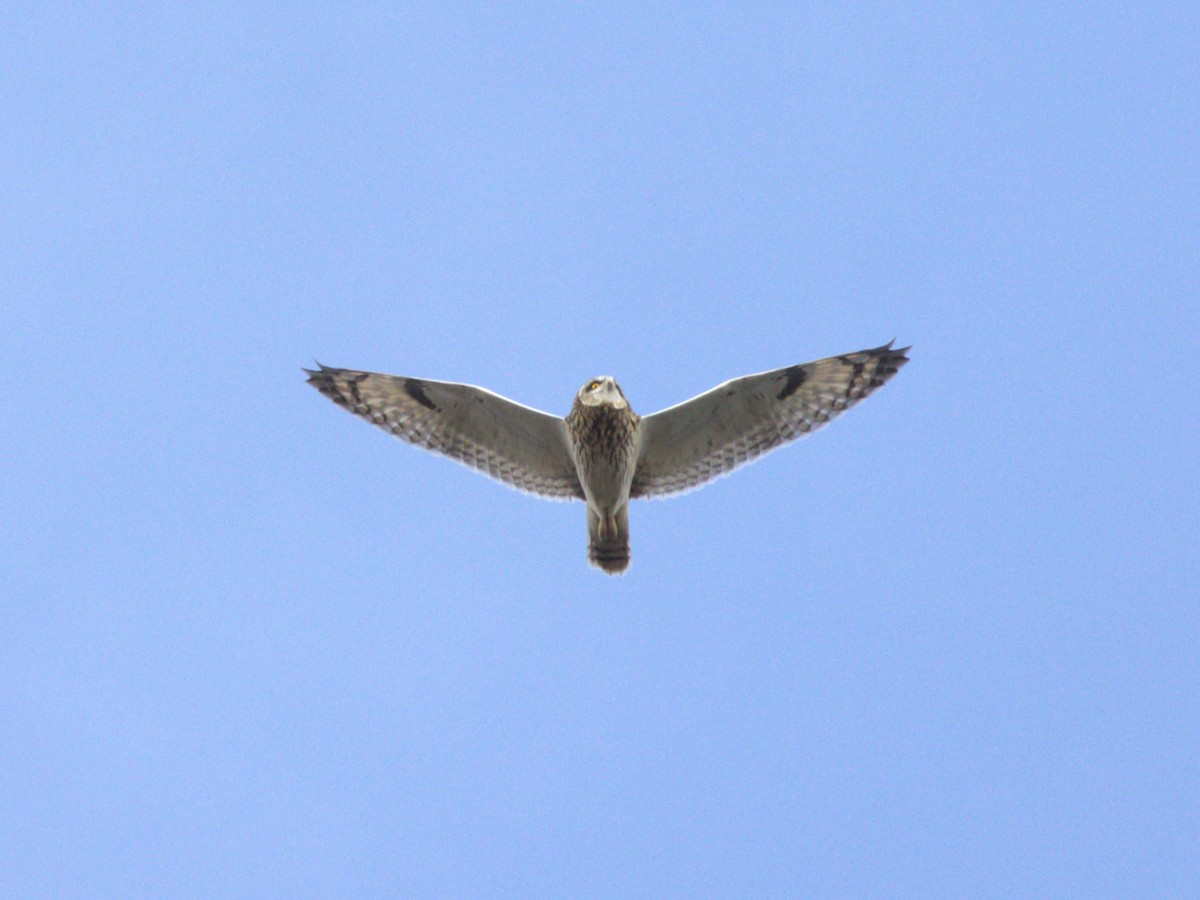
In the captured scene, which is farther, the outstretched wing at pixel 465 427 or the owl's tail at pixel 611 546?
the outstretched wing at pixel 465 427

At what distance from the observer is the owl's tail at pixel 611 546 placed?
Result: 1255 centimetres

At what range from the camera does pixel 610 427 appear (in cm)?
1214

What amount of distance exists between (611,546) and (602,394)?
1403 millimetres

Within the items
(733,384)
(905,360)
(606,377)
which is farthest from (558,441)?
(905,360)

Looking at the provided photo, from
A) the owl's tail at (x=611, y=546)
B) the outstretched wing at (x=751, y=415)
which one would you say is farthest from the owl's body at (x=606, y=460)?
the outstretched wing at (x=751, y=415)

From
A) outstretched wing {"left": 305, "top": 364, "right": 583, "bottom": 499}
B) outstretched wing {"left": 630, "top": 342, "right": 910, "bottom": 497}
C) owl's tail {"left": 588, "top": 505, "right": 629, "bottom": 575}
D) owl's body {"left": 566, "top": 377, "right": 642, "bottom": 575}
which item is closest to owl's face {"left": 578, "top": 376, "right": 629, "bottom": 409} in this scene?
owl's body {"left": 566, "top": 377, "right": 642, "bottom": 575}

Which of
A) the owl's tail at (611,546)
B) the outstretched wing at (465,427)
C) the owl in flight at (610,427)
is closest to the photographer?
the owl in flight at (610,427)

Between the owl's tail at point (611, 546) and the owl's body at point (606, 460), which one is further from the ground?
the owl's body at point (606, 460)

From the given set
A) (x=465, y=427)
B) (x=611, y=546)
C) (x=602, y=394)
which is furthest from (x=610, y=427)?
(x=465, y=427)

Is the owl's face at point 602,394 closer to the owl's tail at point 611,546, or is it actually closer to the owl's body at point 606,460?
the owl's body at point 606,460

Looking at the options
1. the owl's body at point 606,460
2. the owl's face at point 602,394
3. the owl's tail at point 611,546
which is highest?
the owl's face at point 602,394

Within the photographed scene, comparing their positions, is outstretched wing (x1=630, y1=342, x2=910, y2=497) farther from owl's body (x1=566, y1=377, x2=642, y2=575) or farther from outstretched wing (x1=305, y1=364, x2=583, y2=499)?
outstretched wing (x1=305, y1=364, x2=583, y2=499)

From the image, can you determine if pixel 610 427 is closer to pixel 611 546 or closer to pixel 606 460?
pixel 606 460

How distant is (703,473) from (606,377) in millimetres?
1340
